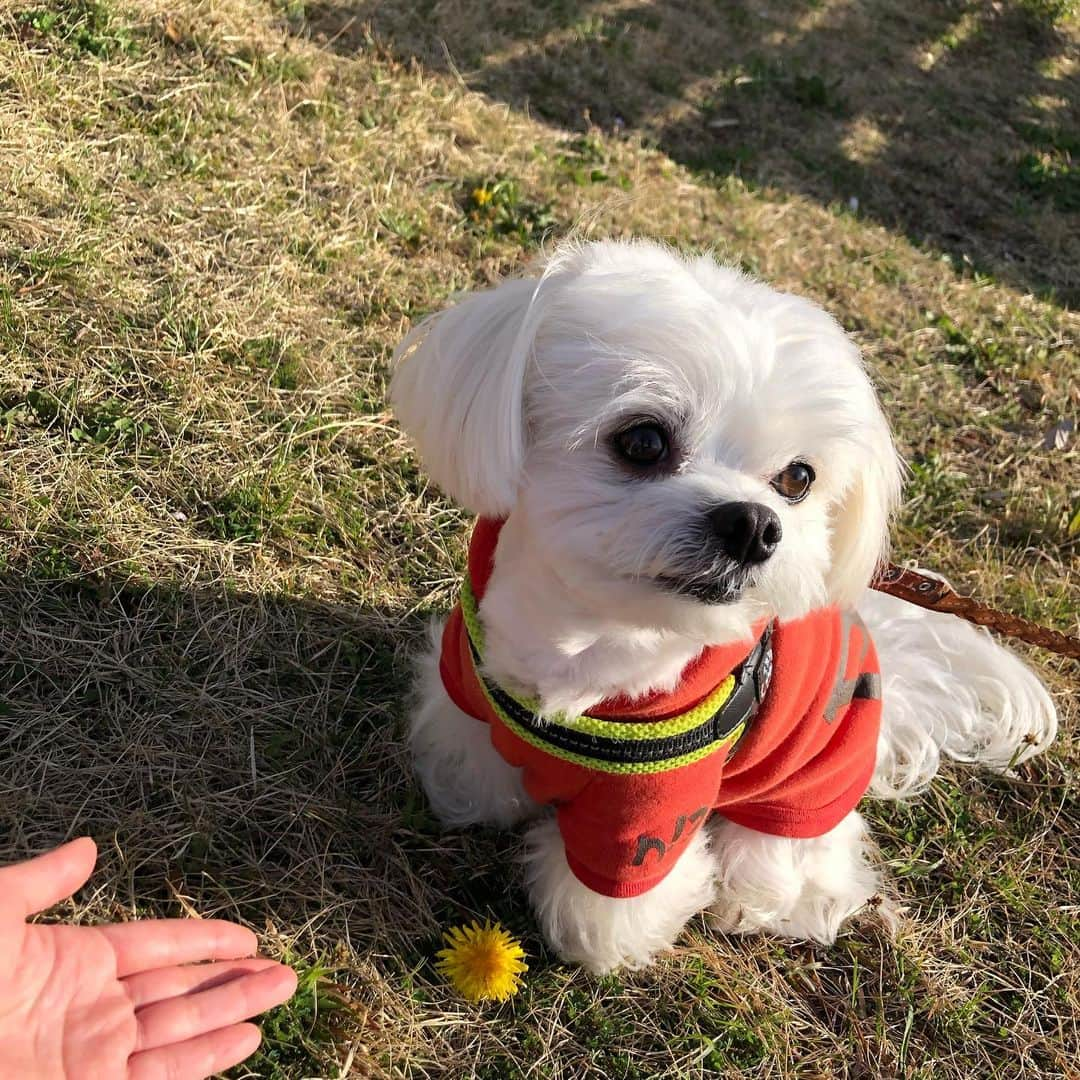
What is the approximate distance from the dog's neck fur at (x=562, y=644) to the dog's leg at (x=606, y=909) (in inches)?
21.0

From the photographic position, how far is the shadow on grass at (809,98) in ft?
17.1

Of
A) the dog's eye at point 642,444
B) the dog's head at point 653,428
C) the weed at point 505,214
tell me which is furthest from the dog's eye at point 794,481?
the weed at point 505,214

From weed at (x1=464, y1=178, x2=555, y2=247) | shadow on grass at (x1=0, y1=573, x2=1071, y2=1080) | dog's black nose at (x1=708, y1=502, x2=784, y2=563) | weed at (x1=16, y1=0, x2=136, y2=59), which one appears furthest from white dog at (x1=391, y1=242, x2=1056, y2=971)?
weed at (x1=16, y1=0, x2=136, y2=59)

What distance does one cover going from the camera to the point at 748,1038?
2334mm

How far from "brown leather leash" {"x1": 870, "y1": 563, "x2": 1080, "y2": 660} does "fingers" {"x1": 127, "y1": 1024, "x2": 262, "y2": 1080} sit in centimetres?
172

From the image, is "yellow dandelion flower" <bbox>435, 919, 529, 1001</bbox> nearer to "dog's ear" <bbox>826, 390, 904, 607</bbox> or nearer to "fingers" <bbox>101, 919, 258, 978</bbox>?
"fingers" <bbox>101, 919, 258, 978</bbox>

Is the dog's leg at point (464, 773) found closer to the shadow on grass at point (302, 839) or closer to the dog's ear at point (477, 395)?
the shadow on grass at point (302, 839)

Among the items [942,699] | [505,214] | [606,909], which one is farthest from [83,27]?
[942,699]

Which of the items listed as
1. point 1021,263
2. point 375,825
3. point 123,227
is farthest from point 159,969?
point 1021,263

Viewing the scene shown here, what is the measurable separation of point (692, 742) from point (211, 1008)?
1091 millimetres

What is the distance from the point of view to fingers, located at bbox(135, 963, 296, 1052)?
1760 millimetres

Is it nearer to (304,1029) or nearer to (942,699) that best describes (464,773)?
(304,1029)

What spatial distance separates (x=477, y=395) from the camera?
5.86ft

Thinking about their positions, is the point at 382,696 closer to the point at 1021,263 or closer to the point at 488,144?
the point at 488,144
